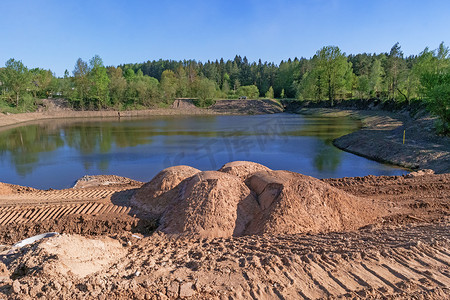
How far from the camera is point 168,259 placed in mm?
6625

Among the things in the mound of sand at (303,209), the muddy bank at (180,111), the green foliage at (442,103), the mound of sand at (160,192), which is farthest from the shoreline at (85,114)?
the mound of sand at (303,209)

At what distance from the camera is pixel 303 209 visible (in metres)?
8.71

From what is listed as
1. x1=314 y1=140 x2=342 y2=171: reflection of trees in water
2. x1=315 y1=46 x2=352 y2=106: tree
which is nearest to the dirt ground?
x1=314 y1=140 x2=342 y2=171: reflection of trees in water

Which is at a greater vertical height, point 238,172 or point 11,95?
point 11,95

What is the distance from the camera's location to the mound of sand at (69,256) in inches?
217

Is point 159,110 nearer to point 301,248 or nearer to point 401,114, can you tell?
point 401,114

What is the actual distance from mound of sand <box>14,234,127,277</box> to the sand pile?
84.5 inches

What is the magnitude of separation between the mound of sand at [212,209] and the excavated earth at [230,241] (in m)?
0.04

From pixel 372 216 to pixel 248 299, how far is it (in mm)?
6326

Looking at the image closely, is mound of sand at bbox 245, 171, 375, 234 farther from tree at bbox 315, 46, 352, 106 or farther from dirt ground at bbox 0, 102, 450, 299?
tree at bbox 315, 46, 352, 106

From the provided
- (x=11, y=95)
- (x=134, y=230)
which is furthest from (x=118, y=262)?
(x=11, y=95)

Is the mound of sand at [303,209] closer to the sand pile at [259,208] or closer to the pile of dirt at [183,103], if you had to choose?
the sand pile at [259,208]

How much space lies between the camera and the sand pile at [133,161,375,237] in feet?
27.6

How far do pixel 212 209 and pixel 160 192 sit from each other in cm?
302
